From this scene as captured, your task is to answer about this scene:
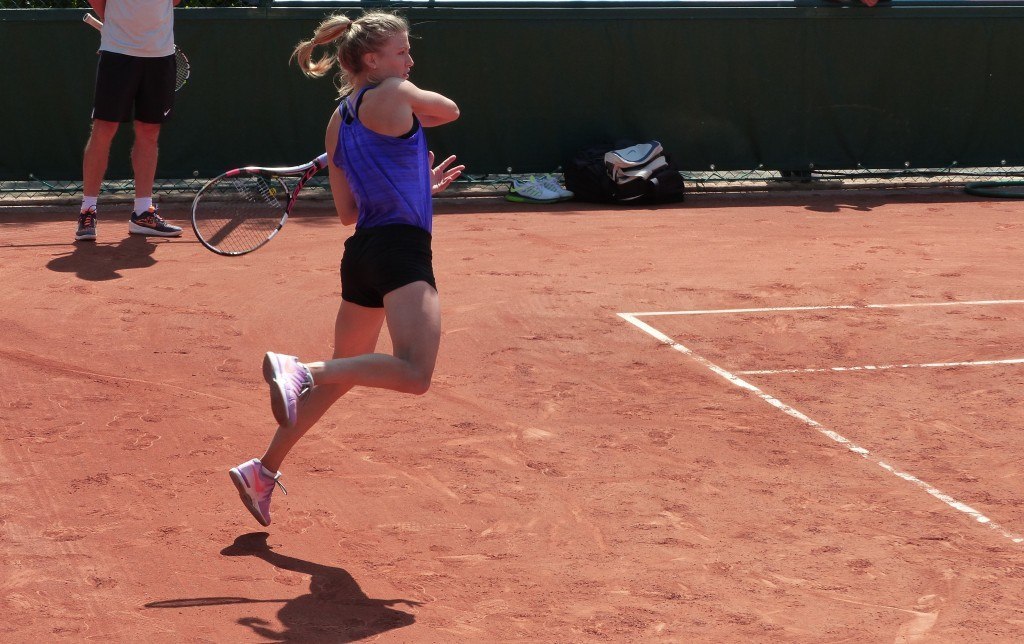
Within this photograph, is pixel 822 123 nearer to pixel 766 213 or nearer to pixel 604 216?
pixel 766 213

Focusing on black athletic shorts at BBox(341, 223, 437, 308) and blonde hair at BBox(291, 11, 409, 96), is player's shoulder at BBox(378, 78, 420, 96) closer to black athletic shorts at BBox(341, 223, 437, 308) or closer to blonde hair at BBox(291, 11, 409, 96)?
blonde hair at BBox(291, 11, 409, 96)

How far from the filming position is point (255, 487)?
160 inches

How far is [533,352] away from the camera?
6.46 m

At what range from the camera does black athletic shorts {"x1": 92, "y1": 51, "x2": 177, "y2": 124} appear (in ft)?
27.9

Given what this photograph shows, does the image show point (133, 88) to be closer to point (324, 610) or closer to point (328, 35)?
point (328, 35)

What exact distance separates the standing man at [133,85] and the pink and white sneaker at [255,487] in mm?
5184

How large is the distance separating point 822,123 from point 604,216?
3.03 metres

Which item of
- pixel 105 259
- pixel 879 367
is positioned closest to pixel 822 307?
pixel 879 367

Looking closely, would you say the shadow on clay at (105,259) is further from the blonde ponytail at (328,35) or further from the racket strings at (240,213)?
the blonde ponytail at (328,35)

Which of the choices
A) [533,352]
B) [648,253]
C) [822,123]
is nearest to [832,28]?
[822,123]

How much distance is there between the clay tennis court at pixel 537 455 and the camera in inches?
143

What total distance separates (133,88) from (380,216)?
5.31 meters

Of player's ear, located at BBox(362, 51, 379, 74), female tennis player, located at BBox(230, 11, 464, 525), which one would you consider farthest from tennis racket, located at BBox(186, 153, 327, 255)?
player's ear, located at BBox(362, 51, 379, 74)

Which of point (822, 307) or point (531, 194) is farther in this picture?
point (531, 194)
